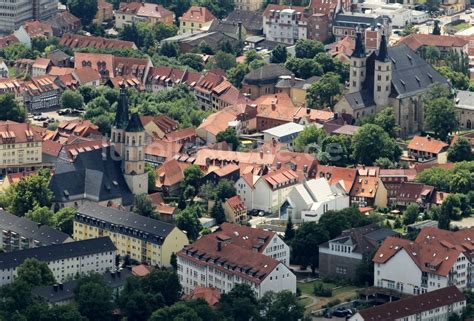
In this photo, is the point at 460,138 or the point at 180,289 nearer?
the point at 180,289

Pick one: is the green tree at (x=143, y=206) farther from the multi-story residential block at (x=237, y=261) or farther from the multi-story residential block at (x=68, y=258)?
the multi-story residential block at (x=68, y=258)

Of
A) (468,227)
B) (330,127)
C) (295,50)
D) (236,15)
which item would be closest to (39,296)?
(468,227)

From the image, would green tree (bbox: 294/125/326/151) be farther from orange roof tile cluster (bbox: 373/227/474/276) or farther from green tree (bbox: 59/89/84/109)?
orange roof tile cluster (bbox: 373/227/474/276)

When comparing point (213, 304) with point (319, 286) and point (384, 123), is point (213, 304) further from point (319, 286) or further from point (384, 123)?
point (384, 123)

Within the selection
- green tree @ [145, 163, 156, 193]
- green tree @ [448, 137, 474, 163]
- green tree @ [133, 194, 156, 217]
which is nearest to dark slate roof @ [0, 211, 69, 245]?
green tree @ [133, 194, 156, 217]

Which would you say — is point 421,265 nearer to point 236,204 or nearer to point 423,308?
point 423,308

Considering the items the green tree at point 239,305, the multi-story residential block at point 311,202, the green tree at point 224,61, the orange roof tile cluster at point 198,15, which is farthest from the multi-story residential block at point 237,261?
the orange roof tile cluster at point 198,15
